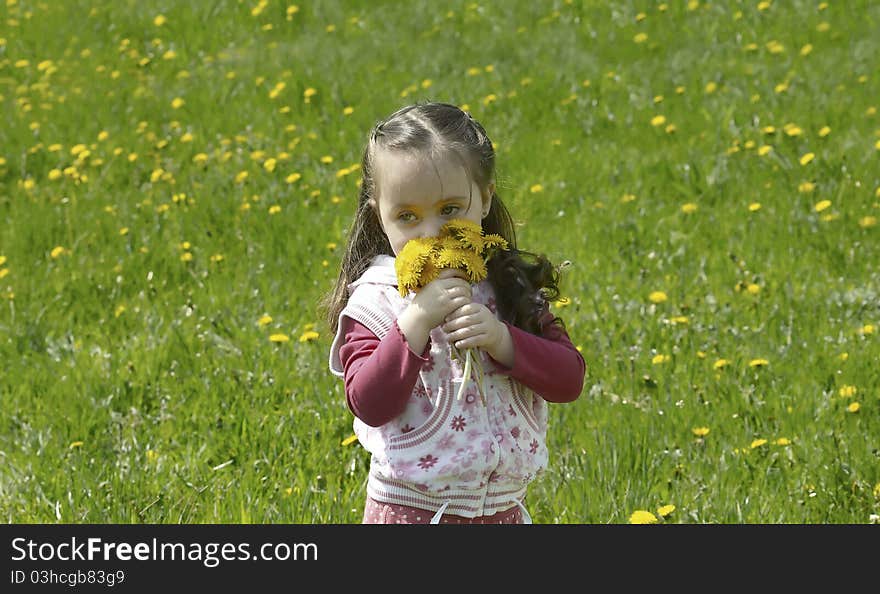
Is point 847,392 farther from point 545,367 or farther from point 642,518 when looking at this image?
point 545,367

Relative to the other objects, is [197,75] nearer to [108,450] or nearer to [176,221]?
[176,221]

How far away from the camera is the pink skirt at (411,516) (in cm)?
241

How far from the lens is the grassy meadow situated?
3.50 meters

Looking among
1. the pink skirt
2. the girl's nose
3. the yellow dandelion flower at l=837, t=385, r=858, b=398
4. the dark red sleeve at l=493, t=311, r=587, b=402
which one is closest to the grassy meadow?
the yellow dandelion flower at l=837, t=385, r=858, b=398

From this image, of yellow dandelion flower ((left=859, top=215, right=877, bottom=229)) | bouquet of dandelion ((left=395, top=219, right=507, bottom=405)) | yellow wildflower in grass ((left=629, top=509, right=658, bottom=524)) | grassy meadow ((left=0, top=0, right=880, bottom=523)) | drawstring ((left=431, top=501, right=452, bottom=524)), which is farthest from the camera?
yellow dandelion flower ((left=859, top=215, right=877, bottom=229))

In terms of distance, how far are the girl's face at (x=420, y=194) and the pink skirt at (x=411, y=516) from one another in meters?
0.54

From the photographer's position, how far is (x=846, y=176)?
5383 mm

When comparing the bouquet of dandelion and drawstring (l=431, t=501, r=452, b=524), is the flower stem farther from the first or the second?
drawstring (l=431, t=501, r=452, b=524)

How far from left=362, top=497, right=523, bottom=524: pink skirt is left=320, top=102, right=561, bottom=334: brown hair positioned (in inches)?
15.6

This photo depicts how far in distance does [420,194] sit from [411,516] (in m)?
0.66

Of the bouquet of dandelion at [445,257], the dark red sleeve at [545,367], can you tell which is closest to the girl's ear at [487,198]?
the bouquet of dandelion at [445,257]

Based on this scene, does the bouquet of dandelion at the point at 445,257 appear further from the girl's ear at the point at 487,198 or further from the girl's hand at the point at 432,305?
the girl's ear at the point at 487,198

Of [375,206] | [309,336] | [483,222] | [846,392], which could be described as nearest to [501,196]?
[309,336]
